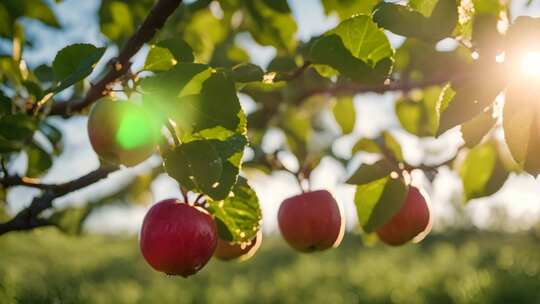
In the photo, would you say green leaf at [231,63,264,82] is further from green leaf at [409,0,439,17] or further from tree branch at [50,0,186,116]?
green leaf at [409,0,439,17]

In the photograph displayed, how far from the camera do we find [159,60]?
2.90ft

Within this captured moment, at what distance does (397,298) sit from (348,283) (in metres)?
0.96

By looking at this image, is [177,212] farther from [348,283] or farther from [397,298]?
[348,283]

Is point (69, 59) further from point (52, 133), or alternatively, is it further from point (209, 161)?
point (52, 133)

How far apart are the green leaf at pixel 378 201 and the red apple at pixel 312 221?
12 cm

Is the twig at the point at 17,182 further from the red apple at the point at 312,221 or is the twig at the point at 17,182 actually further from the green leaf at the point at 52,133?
the red apple at the point at 312,221

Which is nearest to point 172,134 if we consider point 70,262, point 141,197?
point 141,197

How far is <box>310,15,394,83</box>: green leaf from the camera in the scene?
34.7 inches

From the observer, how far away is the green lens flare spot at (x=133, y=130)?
838mm

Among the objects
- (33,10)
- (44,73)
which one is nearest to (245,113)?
(44,73)

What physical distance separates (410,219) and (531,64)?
0.49 meters

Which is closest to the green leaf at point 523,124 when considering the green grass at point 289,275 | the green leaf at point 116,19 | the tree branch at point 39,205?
the tree branch at point 39,205

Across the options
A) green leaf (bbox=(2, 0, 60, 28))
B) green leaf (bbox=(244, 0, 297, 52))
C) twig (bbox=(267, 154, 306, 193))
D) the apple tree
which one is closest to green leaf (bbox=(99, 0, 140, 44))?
the apple tree

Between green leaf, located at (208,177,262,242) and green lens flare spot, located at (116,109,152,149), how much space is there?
0.55 ft
